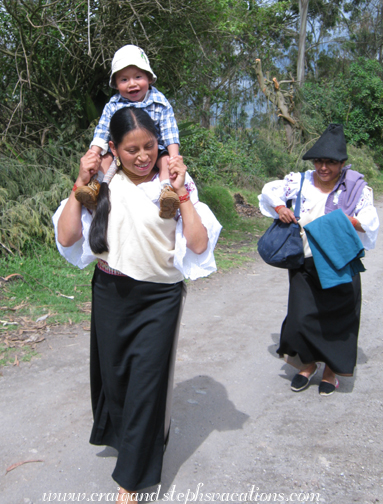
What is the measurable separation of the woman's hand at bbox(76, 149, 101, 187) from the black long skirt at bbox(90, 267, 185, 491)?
519 millimetres

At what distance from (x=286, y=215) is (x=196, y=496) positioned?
2148mm

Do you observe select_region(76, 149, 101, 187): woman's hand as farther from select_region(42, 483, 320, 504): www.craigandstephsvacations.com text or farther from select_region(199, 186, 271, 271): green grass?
select_region(199, 186, 271, 271): green grass

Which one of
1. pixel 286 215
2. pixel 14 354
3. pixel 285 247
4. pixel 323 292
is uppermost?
pixel 286 215

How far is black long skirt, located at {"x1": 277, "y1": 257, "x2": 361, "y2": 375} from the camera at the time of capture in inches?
154

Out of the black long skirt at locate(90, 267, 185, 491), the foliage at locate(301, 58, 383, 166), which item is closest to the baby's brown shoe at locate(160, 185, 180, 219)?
the black long skirt at locate(90, 267, 185, 491)

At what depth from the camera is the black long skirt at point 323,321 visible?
3.92 metres

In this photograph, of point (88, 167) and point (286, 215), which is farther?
point (286, 215)

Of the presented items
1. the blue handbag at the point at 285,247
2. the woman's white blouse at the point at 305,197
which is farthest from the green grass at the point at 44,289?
the woman's white blouse at the point at 305,197

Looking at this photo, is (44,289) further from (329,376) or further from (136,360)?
(136,360)

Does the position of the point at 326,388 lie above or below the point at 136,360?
below

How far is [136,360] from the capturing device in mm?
2531

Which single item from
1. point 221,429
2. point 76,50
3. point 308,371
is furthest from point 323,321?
point 76,50

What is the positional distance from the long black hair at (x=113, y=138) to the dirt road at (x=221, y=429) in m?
1.37

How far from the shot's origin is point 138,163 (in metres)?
2.47
